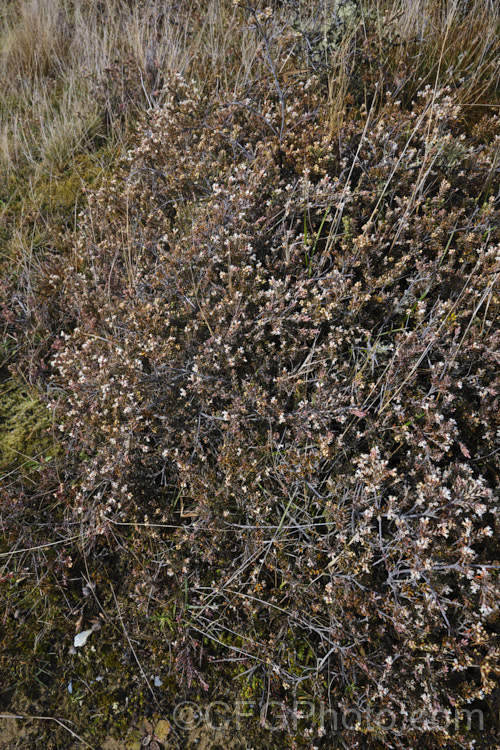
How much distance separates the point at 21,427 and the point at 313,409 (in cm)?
202

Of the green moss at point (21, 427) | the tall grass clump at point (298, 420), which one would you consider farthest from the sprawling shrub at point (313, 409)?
the green moss at point (21, 427)

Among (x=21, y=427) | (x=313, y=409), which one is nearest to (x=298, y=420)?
(x=313, y=409)

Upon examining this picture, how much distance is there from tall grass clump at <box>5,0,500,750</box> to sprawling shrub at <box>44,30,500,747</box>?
0.05ft

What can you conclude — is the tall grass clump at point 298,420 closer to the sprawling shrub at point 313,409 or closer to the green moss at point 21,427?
the sprawling shrub at point 313,409

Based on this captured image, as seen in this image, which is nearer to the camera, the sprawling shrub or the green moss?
the sprawling shrub

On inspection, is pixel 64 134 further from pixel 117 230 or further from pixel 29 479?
pixel 29 479

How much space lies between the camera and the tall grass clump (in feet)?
6.91

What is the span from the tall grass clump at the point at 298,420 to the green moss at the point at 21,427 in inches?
5.4

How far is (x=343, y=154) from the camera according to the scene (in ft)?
10.3

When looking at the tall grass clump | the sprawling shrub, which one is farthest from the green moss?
the sprawling shrub

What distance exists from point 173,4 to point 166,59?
118 cm

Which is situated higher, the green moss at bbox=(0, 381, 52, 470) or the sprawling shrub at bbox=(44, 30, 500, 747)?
the sprawling shrub at bbox=(44, 30, 500, 747)

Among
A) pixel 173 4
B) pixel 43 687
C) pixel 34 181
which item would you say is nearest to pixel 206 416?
pixel 43 687

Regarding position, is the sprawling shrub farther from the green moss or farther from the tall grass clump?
the green moss
